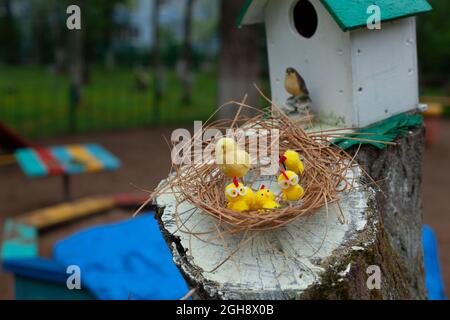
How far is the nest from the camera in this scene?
205cm

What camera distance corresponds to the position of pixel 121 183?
8.30m

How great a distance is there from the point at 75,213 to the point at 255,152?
15.0ft

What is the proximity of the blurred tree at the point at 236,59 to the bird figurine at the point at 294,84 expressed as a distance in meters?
5.71

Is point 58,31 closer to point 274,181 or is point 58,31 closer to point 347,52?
point 347,52

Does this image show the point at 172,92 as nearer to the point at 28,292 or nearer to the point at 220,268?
the point at 28,292

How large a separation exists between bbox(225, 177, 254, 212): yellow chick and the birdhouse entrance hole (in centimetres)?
144

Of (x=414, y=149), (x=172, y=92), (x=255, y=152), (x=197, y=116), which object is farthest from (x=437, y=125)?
(x=255, y=152)

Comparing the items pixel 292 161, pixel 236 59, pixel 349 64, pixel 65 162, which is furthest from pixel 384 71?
pixel 236 59

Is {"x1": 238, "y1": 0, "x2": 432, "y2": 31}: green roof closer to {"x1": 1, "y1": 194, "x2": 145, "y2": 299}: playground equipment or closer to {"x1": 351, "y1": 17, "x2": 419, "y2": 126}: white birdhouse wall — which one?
{"x1": 351, "y1": 17, "x2": 419, "y2": 126}: white birdhouse wall

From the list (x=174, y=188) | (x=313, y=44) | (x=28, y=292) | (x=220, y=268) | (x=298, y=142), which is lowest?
(x=28, y=292)

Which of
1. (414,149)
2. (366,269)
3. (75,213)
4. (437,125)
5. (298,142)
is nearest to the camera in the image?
(366,269)

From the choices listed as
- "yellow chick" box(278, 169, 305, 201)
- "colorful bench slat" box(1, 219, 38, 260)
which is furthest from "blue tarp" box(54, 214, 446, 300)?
"yellow chick" box(278, 169, 305, 201)

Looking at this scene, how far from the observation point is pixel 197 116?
45.9 feet

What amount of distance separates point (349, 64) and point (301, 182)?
942mm
